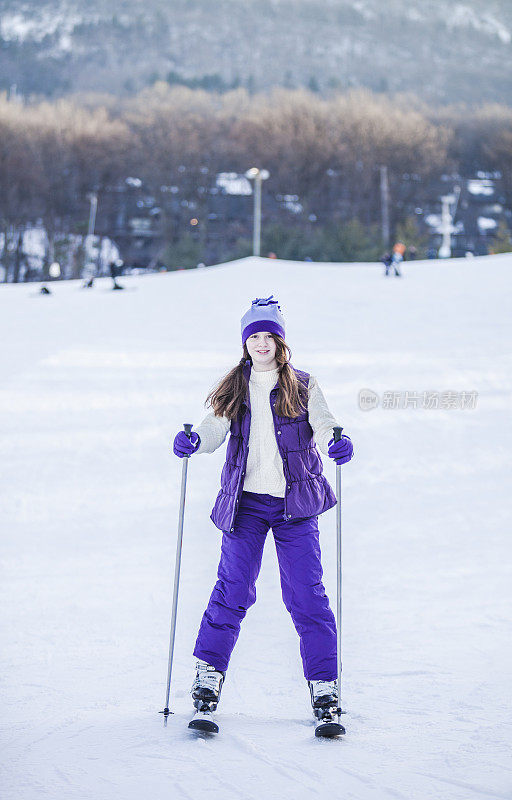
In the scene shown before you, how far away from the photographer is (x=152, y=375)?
964cm

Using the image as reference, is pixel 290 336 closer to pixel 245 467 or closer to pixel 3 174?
pixel 245 467

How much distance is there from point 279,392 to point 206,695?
93 cm

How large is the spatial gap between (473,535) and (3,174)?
154 ft

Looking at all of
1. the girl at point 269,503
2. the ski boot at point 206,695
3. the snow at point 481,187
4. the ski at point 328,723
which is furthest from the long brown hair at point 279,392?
the snow at point 481,187

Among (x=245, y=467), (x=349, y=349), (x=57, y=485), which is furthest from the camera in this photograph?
(x=349, y=349)

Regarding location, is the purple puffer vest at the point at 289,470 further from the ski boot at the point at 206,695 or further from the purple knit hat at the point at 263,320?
the ski boot at the point at 206,695

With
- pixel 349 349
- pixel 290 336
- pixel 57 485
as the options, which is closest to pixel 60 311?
pixel 290 336

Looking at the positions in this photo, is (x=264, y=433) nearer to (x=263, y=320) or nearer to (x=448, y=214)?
(x=263, y=320)

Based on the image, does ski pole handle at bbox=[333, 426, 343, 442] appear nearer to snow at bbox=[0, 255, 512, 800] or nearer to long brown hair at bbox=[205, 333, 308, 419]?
long brown hair at bbox=[205, 333, 308, 419]

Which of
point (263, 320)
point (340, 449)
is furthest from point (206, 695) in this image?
point (263, 320)

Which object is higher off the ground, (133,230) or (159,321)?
(133,230)

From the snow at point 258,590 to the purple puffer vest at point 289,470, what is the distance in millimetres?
640

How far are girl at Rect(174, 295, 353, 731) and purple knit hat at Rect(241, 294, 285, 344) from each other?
0.01m

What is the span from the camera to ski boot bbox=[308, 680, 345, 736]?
268 centimetres
